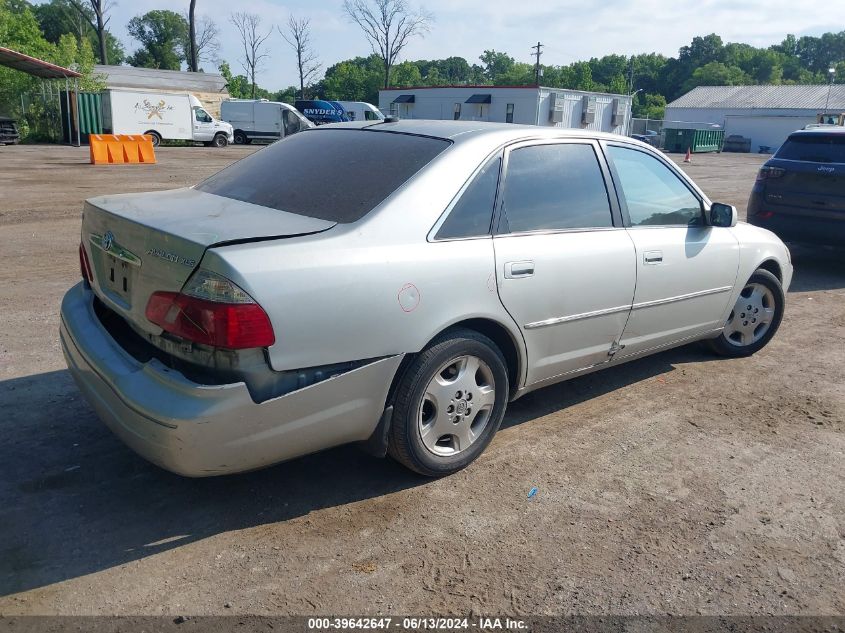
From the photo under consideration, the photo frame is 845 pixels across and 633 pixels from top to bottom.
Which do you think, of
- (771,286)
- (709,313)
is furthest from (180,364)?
(771,286)

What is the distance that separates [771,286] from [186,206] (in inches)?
173

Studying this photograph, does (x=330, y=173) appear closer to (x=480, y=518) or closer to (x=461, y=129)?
(x=461, y=129)

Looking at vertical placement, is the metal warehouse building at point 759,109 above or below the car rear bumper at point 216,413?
above

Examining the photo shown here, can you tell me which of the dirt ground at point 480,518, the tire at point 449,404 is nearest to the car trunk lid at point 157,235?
the tire at point 449,404

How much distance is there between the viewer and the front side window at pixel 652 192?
14.7ft

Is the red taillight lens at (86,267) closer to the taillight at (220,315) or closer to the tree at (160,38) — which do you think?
the taillight at (220,315)

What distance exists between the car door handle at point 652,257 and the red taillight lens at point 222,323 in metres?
2.53

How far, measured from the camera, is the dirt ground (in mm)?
2816

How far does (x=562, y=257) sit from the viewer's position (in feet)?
12.8

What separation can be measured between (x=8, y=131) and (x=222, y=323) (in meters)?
32.0

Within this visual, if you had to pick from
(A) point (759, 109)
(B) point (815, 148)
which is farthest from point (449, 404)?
(A) point (759, 109)

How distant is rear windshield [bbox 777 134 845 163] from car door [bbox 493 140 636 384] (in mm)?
5680

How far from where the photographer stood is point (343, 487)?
11.7ft

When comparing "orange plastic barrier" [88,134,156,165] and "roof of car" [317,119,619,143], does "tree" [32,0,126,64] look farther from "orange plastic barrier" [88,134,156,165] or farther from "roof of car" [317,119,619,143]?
"roof of car" [317,119,619,143]
